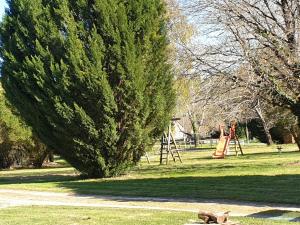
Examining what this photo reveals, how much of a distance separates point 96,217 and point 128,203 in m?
3.29

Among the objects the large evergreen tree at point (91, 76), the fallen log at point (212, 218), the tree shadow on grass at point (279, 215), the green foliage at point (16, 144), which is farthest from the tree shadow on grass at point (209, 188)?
the green foliage at point (16, 144)

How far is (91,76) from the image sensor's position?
20891 millimetres

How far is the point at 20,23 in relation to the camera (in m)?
22.5

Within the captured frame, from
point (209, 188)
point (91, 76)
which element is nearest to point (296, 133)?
point (91, 76)

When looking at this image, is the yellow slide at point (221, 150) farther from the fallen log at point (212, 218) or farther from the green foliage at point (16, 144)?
the fallen log at point (212, 218)

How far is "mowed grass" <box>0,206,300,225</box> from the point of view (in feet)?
34.7

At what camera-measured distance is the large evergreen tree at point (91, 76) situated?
68.9 feet

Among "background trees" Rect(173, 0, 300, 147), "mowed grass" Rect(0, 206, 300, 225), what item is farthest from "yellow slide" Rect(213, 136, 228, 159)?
"mowed grass" Rect(0, 206, 300, 225)

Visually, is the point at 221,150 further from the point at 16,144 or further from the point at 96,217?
the point at 96,217

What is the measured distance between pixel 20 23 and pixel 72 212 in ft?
40.4

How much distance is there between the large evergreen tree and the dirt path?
4.48 m

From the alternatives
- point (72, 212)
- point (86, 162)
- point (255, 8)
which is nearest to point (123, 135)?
point (86, 162)

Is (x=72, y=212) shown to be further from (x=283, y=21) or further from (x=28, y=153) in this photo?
(x=28, y=153)

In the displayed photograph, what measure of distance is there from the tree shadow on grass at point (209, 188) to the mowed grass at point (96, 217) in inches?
131
